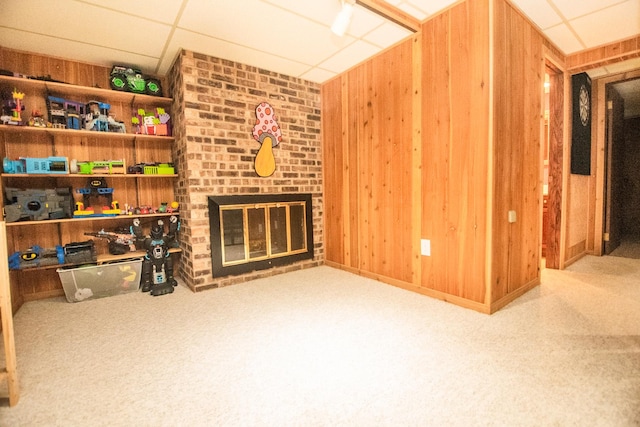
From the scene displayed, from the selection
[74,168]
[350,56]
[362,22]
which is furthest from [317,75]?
[74,168]

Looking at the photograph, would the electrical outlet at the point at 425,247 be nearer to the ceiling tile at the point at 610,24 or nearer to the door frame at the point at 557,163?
the door frame at the point at 557,163

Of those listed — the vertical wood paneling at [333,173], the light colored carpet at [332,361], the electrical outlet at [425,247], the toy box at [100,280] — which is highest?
the vertical wood paneling at [333,173]

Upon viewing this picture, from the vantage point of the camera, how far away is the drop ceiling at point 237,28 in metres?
2.30

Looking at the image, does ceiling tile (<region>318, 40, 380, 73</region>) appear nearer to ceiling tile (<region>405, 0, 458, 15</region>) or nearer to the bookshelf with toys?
ceiling tile (<region>405, 0, 458, 15</region>)

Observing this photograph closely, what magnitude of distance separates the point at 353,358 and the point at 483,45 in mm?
2459

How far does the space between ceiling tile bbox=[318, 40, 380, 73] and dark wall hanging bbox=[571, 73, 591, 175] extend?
2.64 metres

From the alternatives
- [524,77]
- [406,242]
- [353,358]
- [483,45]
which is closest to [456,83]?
[483,45]

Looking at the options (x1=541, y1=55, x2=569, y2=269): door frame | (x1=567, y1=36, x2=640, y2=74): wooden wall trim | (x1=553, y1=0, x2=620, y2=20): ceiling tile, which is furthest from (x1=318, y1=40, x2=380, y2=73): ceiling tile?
(x1=567, y1=36, x2=640, y2=74): wooden wall trim

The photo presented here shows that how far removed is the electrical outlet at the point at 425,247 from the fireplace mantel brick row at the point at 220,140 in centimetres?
167

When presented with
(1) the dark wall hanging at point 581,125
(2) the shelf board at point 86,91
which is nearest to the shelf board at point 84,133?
(2) the shelf board at point 86,91

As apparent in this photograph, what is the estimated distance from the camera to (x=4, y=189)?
8.66 ft

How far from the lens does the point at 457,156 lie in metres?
2.45

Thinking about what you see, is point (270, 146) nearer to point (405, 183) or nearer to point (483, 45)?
point (405, 183)

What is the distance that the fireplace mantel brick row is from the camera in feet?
9.93
